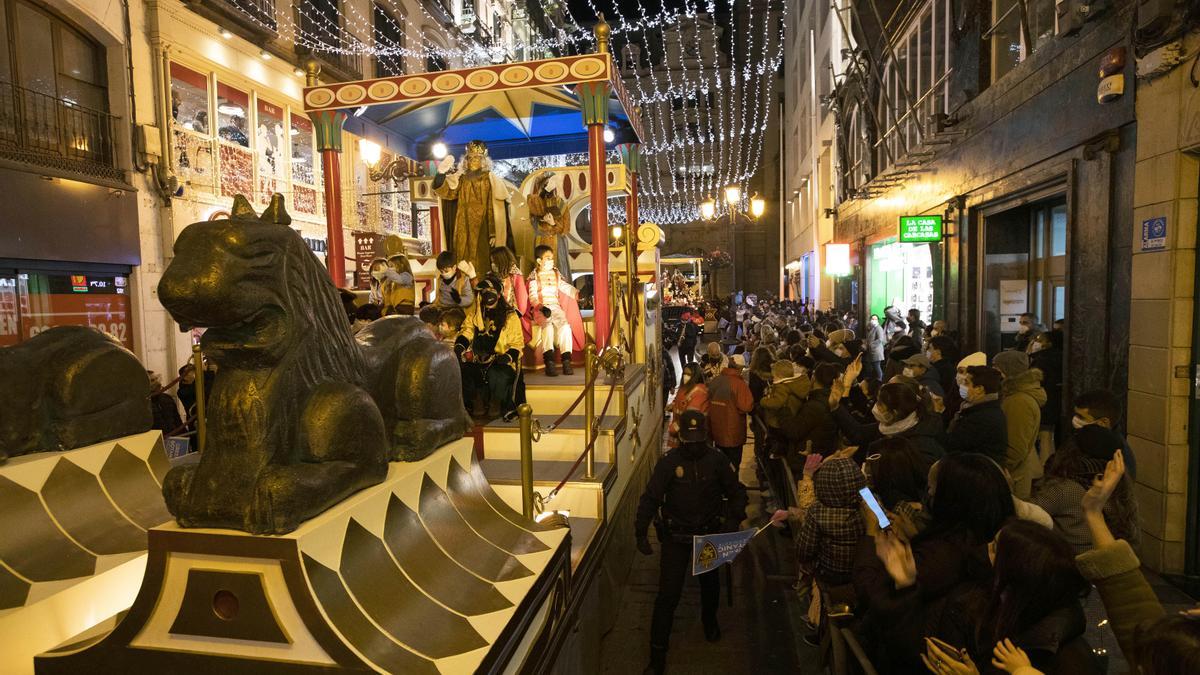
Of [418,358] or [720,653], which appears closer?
[418,358]

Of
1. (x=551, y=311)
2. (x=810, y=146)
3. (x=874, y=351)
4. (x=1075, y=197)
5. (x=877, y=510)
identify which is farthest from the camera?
(x=810, y=146)

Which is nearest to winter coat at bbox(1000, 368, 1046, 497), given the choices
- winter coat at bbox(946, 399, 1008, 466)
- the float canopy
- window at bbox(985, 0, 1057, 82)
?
winter coat at bbox(946, 399, 1008, 466)

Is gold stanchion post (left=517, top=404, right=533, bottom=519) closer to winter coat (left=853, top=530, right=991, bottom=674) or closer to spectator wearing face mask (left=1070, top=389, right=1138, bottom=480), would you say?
winter coat (left=853, top=530, right=991, bottom=674)

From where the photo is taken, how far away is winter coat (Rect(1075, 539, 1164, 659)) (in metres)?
A: 2.12

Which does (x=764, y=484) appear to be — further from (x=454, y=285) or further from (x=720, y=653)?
(x=454, y=285)

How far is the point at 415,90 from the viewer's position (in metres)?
7.25

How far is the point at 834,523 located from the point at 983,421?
1596mm

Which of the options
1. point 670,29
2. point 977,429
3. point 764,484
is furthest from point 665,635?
point 670,29

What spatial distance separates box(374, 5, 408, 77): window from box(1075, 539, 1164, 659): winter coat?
18.3 m

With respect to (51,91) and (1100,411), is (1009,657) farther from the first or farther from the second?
(51,91)

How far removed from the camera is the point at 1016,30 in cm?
823

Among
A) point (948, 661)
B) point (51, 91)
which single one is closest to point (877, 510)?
point (948, 661)

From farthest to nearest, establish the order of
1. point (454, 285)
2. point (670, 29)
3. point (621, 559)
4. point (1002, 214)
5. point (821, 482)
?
point (670, 29) < point (1002, 214) < point (454, 285) < point (621, 559) < point (821, 482)

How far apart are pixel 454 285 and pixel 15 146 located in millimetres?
7457
